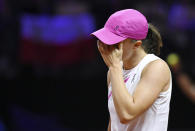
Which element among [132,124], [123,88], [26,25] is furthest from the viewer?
[26,25]

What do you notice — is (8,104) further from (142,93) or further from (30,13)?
(142,93)

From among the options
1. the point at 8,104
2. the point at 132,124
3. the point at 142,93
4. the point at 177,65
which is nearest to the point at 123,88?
the point at 142,93

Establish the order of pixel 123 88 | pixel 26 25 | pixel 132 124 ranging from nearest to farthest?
pixel 123 88 < pixel 132 124 < pixel 26 25

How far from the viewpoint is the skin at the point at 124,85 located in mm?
1846

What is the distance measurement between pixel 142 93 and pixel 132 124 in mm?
288

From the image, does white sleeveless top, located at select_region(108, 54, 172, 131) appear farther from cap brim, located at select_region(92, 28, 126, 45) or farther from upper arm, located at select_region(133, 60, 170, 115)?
cap brim, located at select_region(92, 28, 126, 45)

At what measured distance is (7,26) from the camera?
4.97 metres

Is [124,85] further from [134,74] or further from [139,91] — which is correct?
[134,74]

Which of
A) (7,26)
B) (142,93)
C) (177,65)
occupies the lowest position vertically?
(177,65)

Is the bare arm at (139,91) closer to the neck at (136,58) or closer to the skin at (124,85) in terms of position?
the skin at (124,85)

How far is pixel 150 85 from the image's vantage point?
1898mm

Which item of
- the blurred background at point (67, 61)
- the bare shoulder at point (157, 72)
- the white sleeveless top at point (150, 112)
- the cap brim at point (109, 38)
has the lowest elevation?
the blurred background at point (67, 61)

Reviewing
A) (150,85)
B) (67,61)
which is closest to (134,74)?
(150,85)

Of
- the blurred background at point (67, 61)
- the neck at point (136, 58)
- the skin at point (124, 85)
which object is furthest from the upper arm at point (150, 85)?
the blurred background at point (67, 61)
